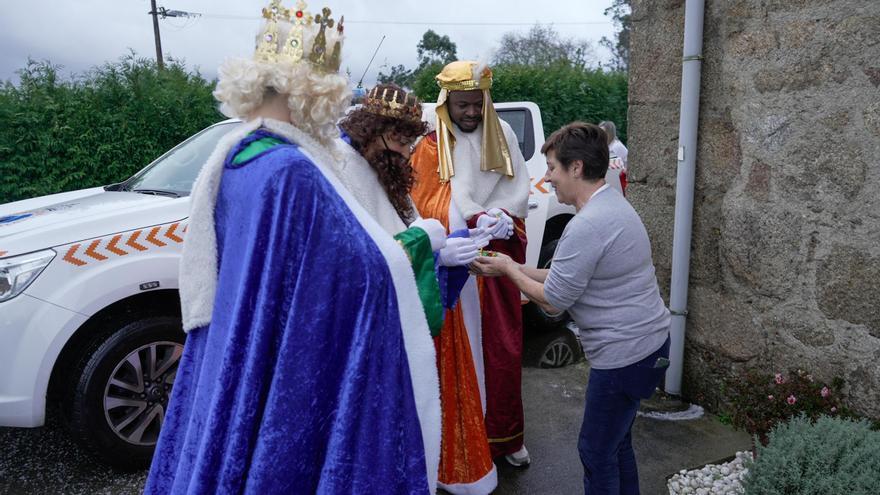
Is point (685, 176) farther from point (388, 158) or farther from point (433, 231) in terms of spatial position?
point (433, 231)

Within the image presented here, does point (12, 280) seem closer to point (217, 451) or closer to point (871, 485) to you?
point (217, 451)

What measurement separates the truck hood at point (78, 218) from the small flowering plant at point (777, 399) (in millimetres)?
3108

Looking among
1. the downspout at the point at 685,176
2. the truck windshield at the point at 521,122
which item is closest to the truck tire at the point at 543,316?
the truck windshield at the point at 521,122

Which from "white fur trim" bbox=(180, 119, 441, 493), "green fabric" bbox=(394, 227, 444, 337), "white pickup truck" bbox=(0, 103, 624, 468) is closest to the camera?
"white fur trim" bbox=(180, 119, 441, 493)

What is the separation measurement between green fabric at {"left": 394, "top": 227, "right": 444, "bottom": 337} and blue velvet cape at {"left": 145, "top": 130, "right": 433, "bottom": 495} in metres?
0.18

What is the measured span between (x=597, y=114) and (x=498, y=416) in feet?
34.6

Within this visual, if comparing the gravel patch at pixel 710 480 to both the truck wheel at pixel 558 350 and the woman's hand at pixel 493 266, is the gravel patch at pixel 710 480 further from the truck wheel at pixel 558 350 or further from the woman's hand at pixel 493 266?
the truck wheel at pixel 558 350

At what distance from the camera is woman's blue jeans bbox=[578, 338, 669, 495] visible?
7.51ft

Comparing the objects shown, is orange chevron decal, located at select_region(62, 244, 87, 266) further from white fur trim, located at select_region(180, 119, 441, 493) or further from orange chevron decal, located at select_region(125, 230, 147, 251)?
white fur trim, located at select_region(180, 119, 441, 493)

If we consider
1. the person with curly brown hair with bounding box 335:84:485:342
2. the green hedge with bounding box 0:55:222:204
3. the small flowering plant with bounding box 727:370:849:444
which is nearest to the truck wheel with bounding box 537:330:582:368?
the small flowering plant with bounding box 727:370:849:444

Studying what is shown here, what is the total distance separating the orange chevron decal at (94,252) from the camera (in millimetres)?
3133

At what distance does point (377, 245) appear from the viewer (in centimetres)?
159

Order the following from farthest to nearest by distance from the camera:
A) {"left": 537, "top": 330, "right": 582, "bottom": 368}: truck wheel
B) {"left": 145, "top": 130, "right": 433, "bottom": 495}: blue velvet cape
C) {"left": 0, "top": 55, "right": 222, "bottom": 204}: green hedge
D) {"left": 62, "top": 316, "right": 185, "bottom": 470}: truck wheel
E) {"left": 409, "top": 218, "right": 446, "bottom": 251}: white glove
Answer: {"left": 0, "top": 55, "right": 222, "bottom": 204}: green hedge → {"left": 537, "top": 330, "right": 582, "bottom": 368}: truck wheel → {"left": 62, "top": 316, "right": 185, "bottom": 470}: truck wheel → {"left": 409, "top": 218, "right": 446, "bottom": 251}: white glove → {"left": 145, "top": 130, "right": 433, "bottom": 495}: blue velvet cape

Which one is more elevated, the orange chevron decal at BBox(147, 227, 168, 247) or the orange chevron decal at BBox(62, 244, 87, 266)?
the orange chevron decal at BBox(147, 227, 168, 247)
